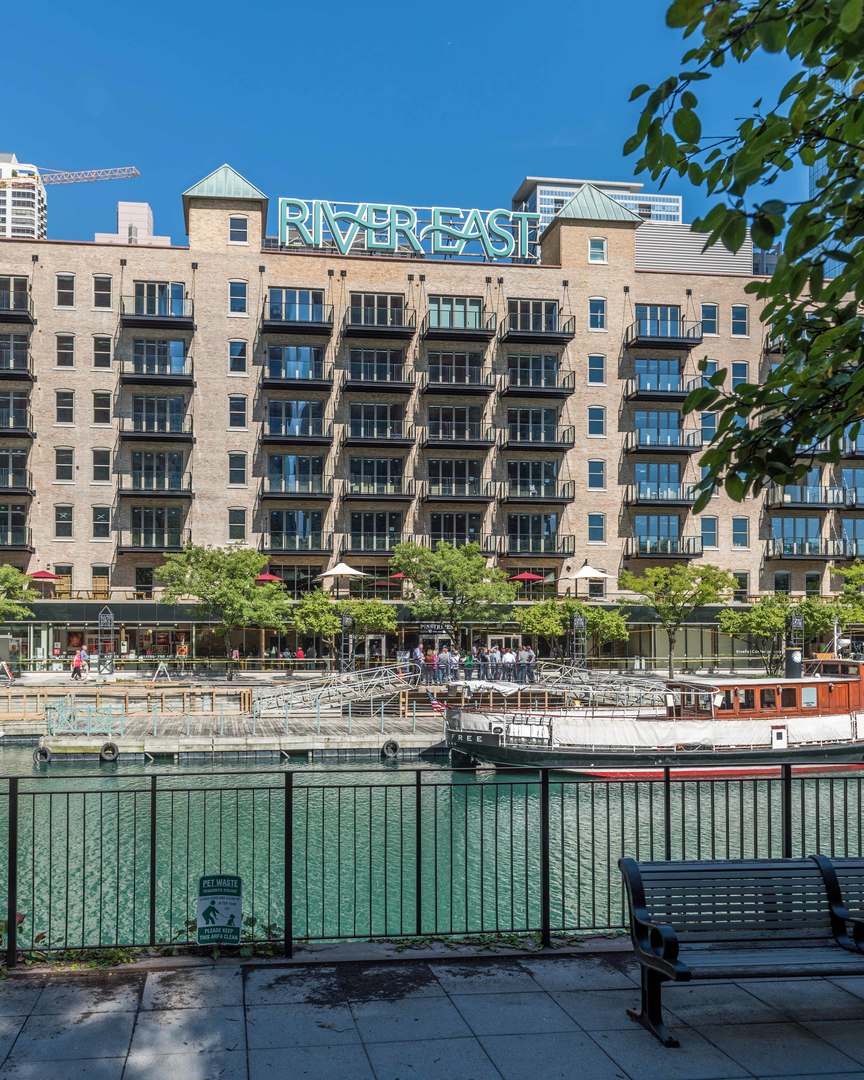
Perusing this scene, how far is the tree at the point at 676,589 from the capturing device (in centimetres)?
5566

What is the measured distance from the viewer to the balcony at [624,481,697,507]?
64688mm

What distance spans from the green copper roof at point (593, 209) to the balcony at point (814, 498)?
19844mm

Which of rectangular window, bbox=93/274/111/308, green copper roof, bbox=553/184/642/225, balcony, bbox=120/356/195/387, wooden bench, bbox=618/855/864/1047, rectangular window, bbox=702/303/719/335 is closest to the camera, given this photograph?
wooden bench, bbox=618/855/864/1047

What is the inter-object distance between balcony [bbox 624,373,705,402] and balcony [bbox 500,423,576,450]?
4.62m

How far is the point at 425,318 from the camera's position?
63062mm

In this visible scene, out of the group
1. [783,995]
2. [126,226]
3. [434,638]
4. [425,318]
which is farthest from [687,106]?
[126,226]

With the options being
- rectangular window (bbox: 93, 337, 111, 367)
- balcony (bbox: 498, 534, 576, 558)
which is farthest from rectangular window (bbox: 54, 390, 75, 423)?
balcony (bbox: 498, 534, 576, 558)

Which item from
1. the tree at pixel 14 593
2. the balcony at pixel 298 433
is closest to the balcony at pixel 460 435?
the balcony at pixel 298 433

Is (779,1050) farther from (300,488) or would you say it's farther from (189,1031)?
(300,488)

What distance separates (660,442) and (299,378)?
23.0 meters

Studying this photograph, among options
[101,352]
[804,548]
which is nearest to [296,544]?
[101,352]

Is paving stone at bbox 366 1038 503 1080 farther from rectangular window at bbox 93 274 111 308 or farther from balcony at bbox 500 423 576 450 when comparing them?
rectangular window at bbox 93 274 111 308

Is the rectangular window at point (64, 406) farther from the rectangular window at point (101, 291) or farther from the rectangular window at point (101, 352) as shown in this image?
the rectangular window at point (101, 291)

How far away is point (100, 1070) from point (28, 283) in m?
61.0
